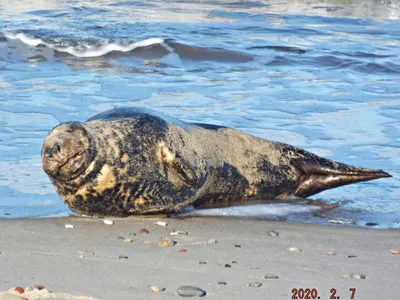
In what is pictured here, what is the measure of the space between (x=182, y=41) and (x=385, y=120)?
213 inches

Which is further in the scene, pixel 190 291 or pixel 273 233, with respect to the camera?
pixel 273 233

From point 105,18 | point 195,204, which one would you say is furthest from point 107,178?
point 105,18

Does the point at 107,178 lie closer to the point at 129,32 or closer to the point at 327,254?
the point at 327,254

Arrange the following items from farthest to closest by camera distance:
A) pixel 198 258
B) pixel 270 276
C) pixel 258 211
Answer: pixel 258 211
pixel 198 258
pixel 270 276

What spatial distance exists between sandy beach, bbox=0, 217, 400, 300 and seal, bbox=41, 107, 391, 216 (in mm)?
142

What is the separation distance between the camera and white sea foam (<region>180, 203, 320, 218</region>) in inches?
214

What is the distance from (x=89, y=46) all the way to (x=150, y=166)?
303 inches

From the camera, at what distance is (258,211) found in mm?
5590

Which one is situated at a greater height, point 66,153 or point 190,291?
point 66,153

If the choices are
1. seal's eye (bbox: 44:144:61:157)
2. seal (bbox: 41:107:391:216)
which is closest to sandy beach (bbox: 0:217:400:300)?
seal (bbox: 41:107:391:216)

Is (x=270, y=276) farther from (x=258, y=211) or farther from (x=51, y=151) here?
(x=258, y=211)

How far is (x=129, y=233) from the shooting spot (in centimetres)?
479

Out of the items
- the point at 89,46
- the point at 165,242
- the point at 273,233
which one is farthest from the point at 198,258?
the point at 89,46

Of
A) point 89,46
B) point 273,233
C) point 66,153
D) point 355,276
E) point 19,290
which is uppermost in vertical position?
point 66,153
